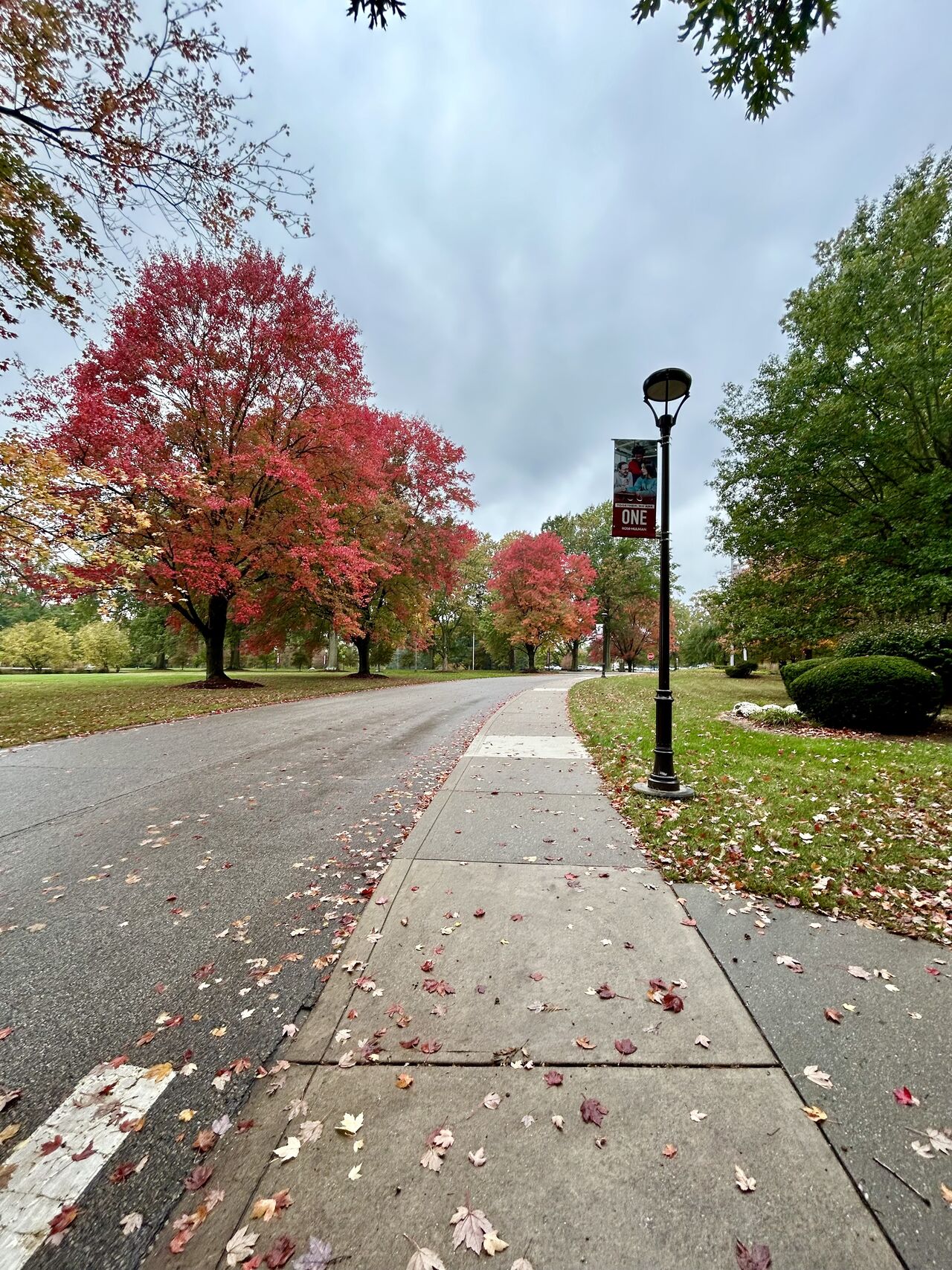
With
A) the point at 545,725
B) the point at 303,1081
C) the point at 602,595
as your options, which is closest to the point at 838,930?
the point at 303,1081

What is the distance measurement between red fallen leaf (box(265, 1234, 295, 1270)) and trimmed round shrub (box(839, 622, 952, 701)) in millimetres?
10613

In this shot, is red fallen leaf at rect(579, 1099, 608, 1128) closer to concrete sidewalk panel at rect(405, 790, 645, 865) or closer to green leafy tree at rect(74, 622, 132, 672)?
concrete sidewalk panel at rect(405, 790, 645, 865)

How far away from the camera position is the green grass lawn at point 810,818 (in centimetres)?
316

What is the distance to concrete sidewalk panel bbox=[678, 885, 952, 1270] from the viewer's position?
4.67 feet

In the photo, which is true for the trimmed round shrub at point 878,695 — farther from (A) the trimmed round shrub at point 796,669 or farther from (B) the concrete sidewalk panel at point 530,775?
(B) the concrete sidewalk panel at point 530,775

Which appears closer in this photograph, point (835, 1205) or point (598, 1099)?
point (835, 1205)

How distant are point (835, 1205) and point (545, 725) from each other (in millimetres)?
8237

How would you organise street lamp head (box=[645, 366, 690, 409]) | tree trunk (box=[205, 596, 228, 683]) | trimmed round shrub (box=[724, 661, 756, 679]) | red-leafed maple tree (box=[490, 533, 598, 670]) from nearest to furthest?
street lamp head (box=[645, 366, 690, 409]) < tree trunk (box=[205, 596, 228, 683]) < trimmed round shrub (box=[724, 661, 756, 679]) < red-leafed maple tree (box=[490, 533, 598, 670])

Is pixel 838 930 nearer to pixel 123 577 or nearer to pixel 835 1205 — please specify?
pixel 835 1205

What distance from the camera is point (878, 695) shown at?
8008 mm

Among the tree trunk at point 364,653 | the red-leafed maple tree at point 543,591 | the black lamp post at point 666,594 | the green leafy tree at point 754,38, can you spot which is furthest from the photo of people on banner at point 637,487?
the red-leafed maple tree at point 543,591

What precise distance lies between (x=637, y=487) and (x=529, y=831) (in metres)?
3.64

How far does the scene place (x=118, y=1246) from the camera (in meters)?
1.29

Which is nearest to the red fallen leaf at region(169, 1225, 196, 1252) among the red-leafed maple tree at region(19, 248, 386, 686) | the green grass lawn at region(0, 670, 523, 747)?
the green grass lawn at region(0, 670, 523, 747)
